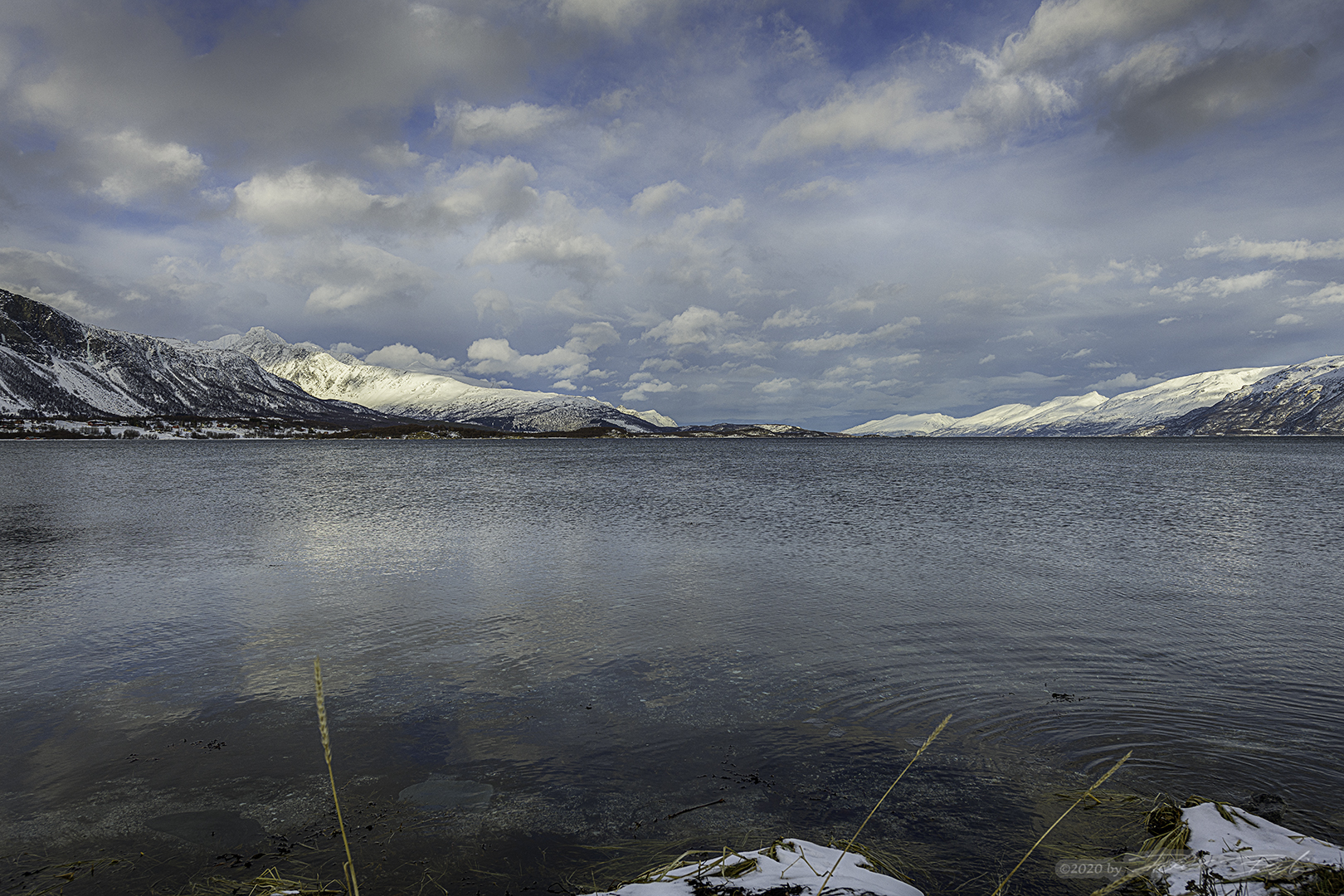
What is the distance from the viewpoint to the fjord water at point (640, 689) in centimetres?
773

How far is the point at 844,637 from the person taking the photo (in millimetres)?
15258

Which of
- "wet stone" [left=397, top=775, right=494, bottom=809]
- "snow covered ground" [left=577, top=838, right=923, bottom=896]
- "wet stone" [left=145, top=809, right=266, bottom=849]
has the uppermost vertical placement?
"snow covered ground" [left=577, top=838, right=923, bottom=896]

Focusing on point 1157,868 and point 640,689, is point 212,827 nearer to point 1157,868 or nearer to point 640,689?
point 640,689

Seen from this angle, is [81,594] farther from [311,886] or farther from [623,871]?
[623,871]

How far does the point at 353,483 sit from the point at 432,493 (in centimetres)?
1490

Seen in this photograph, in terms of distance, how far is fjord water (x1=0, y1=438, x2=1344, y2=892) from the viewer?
7.73 meters

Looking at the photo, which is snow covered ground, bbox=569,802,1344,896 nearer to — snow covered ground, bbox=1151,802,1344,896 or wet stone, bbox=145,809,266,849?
snow covered ground, bbox=1151,802,1344,896

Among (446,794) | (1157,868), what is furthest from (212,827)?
(1157,868)

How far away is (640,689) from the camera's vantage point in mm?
12078

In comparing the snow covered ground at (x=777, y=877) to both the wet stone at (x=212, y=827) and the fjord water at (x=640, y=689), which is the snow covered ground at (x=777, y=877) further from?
the wet stone at (x=212, y=827)

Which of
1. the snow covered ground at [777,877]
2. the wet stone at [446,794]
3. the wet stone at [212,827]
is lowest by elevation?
the wet stone at [212,827]

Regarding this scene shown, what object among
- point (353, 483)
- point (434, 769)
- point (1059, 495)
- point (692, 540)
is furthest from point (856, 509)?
point (353, 483)

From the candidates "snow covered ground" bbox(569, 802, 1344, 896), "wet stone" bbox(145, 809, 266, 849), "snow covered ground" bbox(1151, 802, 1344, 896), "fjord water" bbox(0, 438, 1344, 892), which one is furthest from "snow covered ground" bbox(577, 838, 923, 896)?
"wet stone" bbox(145, 809, 266, 849)

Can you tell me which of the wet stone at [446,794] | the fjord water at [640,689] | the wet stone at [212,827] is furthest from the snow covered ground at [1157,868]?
the wet stone at [212,827]
